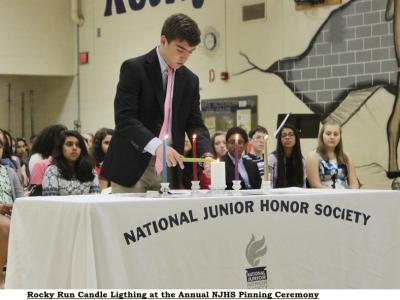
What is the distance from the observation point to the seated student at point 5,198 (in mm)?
6328

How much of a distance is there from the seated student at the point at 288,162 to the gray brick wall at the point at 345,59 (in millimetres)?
2776

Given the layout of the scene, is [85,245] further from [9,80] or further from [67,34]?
[9,80]

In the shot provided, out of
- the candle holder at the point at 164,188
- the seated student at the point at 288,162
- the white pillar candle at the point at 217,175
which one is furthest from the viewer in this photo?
the seated student at the point at 288,162

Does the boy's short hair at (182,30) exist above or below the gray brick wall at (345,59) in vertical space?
below

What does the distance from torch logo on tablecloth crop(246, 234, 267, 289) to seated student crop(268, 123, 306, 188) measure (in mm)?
3554

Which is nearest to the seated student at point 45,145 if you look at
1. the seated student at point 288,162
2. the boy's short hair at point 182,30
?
the seated student at point 288,162

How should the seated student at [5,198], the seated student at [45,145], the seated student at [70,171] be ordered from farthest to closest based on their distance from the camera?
the seated student at [45,145] < the seated student at [5,198] < the seated student at [70,171]

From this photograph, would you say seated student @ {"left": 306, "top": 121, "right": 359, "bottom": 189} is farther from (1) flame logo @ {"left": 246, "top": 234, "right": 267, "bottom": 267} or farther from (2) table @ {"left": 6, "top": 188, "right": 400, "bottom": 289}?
(1) flame logo @ {"left": 246, "top": 234, "right": 267, "bottom": 267}

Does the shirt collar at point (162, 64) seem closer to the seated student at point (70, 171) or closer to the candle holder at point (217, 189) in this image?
the candle holder at point (217, 189)

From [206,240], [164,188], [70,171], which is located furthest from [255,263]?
[70,171]

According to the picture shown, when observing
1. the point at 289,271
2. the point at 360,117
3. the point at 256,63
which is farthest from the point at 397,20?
the point at 289,271

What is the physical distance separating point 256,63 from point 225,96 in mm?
797

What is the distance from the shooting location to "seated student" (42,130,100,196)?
20.4 feet

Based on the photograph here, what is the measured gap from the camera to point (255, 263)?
3.51m
